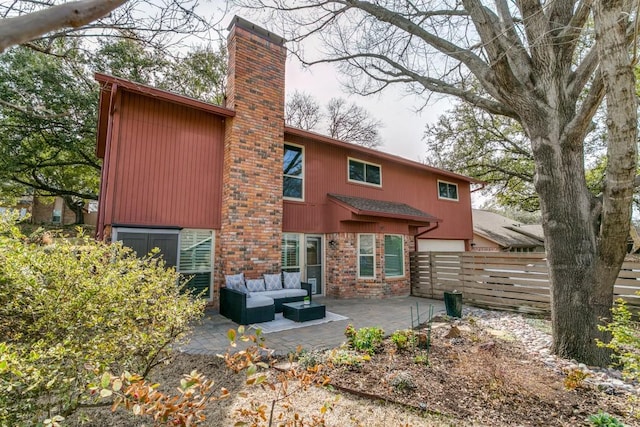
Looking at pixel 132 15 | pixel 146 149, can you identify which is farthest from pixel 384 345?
pixel 146 149

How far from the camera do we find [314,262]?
960cm

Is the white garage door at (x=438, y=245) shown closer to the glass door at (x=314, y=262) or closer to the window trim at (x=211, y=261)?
the glass door at (x=314, y=262)

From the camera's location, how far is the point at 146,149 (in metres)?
6.99

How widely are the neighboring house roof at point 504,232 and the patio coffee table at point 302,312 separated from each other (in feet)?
56.4

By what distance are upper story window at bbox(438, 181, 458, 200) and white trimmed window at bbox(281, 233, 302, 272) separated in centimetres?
794

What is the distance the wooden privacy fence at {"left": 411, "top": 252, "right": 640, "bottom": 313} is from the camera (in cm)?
623

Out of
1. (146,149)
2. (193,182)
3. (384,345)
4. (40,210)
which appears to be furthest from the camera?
(40,210)

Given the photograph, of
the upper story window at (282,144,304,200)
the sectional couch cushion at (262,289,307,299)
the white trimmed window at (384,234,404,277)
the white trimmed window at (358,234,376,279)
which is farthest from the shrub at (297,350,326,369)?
the white trimmed window at (384,234,404,277)

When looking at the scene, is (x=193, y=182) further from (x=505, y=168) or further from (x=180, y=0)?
(x=505, y=168)

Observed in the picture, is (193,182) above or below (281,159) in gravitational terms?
below

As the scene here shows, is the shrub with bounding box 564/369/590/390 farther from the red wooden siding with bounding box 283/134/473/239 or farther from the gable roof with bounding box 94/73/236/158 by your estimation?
the gable roof with bounding box 94/73/236/158

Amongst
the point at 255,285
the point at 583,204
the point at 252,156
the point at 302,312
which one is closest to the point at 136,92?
the point at 252,156

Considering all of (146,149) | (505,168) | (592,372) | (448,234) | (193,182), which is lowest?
(592,372)

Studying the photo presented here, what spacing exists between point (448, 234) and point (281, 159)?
9.12m
